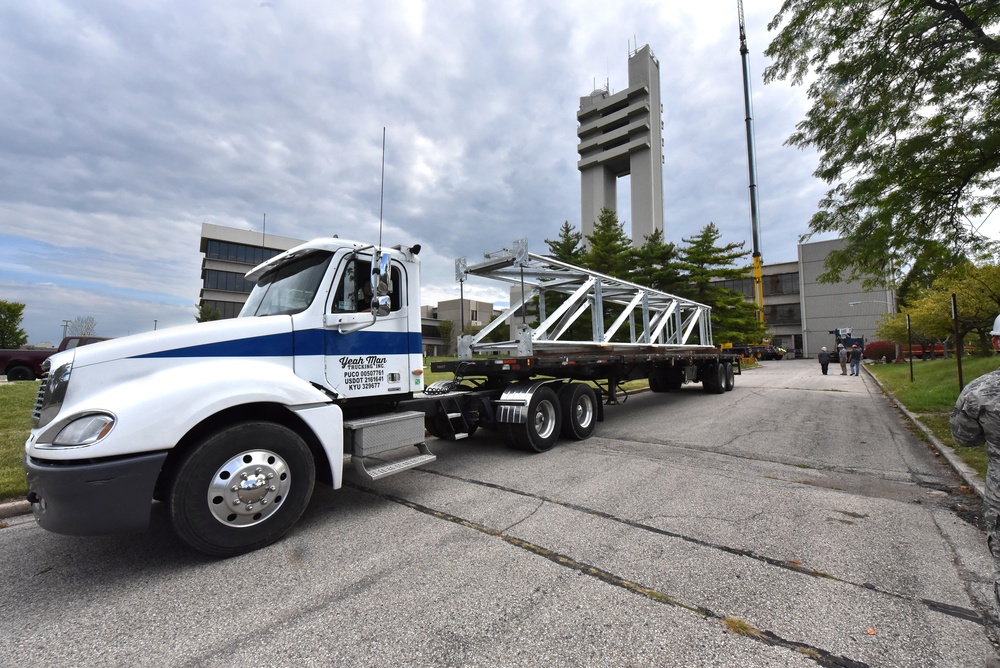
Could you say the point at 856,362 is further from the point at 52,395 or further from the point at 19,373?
the point at 19,373

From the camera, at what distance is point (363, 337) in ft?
14.8

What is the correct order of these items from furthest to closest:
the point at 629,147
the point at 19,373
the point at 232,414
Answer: the point at 629,147
the point at 19,373
the point at 232,414

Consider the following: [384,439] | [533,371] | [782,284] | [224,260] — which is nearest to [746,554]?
[384,439]

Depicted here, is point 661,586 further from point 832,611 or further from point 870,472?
point 870,472

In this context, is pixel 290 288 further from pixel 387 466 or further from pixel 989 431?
pixel 989 431

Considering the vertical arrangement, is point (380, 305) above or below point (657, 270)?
below

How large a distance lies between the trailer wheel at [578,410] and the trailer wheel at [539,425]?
19 cm

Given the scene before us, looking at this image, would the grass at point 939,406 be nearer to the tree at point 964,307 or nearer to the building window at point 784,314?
Result: the tree at point 964,307

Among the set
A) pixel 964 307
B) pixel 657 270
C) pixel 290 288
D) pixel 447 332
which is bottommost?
pixel 290 288

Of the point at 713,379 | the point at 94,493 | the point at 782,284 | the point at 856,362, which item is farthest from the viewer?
the point at 782,284

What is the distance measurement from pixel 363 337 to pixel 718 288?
30.7 metres

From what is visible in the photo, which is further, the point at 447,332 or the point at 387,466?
the point at 447,332

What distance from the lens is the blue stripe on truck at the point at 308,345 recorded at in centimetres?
358

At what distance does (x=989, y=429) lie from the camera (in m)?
2.21
